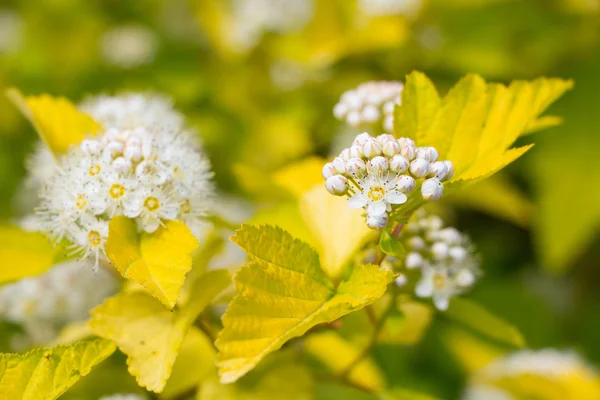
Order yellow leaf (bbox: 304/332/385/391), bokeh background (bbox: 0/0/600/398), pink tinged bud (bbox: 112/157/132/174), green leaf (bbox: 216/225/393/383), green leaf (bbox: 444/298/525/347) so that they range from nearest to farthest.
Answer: green leaf (bbox: 216/225/393/383), pink tinged bud (bbox: 112/157/132/174), green leaf (bbox: 444/298/525/347), yellow leaf (bbox: 304/332/385/391), bokeh background (bbox: 0/0/600/398)

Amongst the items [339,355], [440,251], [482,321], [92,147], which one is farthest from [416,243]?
[92,147]

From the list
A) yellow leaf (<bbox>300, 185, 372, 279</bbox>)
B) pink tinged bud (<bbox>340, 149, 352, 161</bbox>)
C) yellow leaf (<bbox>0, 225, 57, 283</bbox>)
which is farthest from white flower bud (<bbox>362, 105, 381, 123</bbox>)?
yellow leaf (<bbox>0, 225, 57, 283</bbox>)

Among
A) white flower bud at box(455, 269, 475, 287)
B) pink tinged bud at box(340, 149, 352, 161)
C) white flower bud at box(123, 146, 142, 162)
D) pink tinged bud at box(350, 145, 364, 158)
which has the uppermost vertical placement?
pink tinged bud at box(350, 145, 364, 158)

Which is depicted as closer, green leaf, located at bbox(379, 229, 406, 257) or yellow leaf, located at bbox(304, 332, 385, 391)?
green leaf, located at bbox(379, 229, 406, 257)

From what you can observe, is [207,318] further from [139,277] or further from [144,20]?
[144,20]

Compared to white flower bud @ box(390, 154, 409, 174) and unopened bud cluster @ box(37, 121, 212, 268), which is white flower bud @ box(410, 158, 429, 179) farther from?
unopened bud cluster @ box(37, 121, 212, 268)

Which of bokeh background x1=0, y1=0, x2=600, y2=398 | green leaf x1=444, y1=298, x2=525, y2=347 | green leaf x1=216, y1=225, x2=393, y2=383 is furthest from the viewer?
bokeh background x1=0, y1=0, x2=600, y2=398

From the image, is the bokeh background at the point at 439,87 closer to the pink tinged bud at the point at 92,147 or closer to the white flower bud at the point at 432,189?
the pink tinged bud at the point at 92,147

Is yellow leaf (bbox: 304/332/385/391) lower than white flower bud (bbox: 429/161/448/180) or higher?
lower
